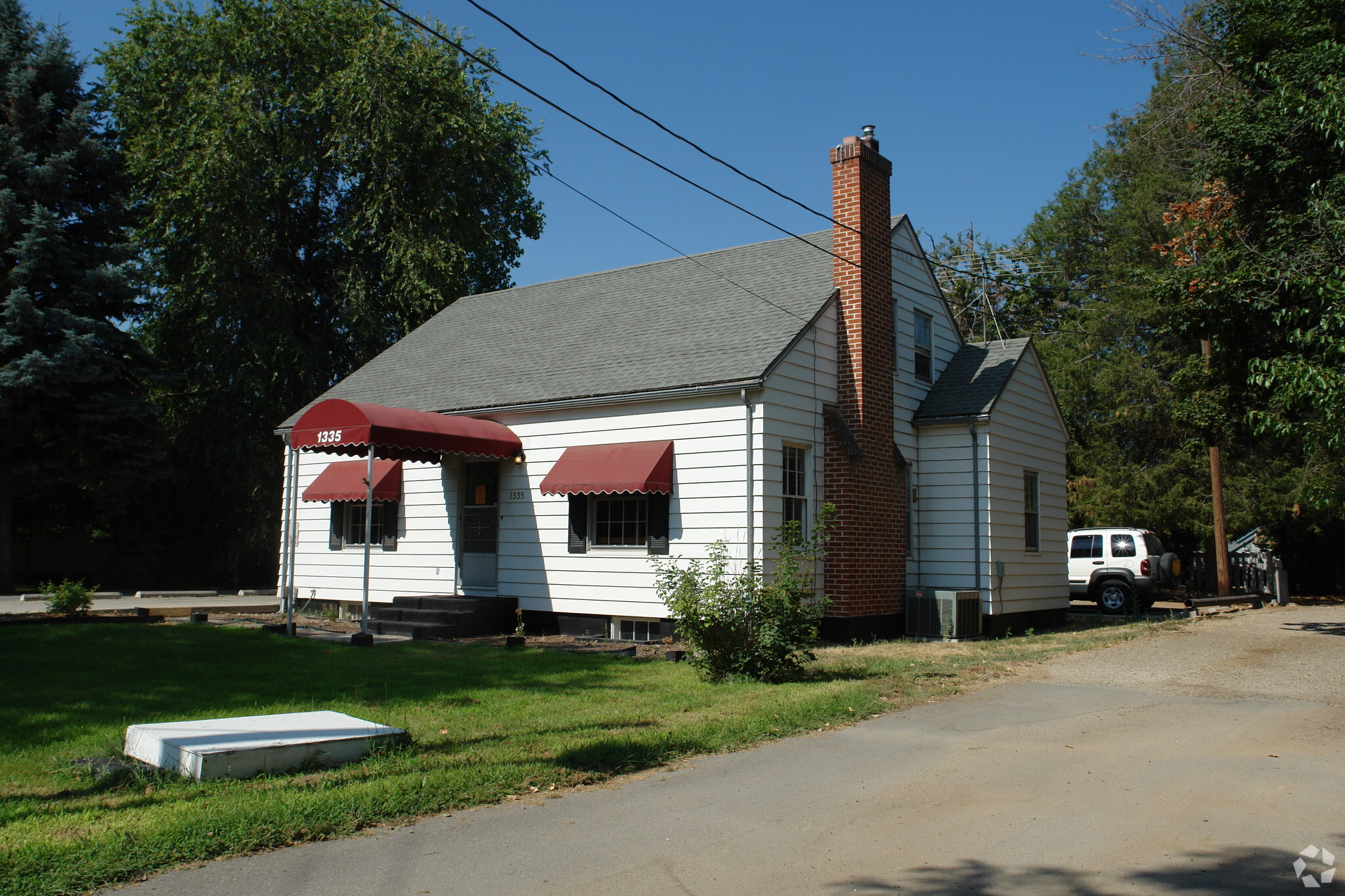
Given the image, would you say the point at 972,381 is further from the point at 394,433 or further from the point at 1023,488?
the point at 394,433

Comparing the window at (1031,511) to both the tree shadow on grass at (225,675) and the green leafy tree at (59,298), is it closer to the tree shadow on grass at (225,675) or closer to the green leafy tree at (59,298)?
the tree shadow on grass at (225,675)

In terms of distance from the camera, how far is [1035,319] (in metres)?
39.2

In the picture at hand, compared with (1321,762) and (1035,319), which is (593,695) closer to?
(1321,762)

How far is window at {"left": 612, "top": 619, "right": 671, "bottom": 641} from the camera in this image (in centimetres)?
1505

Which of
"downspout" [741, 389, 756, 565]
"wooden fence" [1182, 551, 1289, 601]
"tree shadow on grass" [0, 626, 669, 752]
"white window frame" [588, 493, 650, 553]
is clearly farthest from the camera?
"wooden fence" [1182, 551, 1289, 601]

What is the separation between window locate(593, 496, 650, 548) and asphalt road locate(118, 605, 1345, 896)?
6.75 meters

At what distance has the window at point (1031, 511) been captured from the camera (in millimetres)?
17750

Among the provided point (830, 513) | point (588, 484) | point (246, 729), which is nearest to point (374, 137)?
point (588, 484)

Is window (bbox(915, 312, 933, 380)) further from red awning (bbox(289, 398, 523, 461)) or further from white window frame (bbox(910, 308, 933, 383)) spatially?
red awning (bbox(289, 398, 523, 461))

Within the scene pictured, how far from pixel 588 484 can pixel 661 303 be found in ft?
15.1

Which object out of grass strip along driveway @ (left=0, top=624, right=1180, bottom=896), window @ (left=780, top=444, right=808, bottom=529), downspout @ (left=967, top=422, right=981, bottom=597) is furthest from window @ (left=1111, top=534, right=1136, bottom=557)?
window @ (left=780, top=444, right=808, bottom=529)

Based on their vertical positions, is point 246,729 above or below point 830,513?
below

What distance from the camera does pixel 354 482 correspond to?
1839 centimetres

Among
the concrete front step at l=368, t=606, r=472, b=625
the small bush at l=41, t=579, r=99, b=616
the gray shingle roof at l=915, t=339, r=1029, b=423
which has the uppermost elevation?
the gray shingle roof at l=915, t=339, r=1029, b=423
